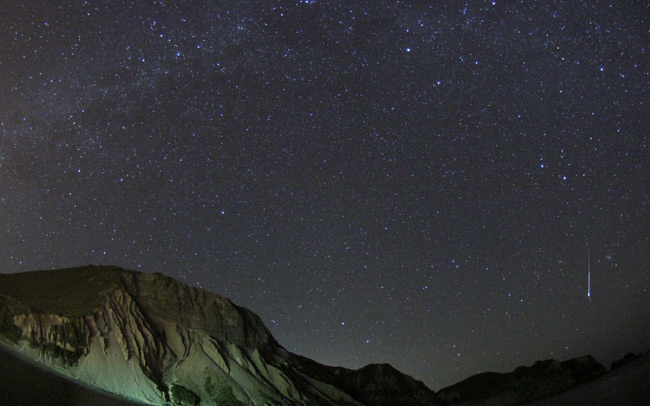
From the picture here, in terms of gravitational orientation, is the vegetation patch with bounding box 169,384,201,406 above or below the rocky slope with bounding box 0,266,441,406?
below

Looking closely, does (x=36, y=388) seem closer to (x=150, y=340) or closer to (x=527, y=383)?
(x=150, y=340)

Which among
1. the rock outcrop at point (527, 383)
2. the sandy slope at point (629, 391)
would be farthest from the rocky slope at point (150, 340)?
the rock outcrop at point (527, 383)

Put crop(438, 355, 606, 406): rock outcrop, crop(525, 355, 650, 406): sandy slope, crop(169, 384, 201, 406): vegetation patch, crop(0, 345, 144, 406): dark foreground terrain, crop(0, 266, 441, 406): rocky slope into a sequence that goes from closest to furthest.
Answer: crop(0, 345, 144, 406): dark foreground terrain
crop(0, 266, 441, 406): rocky slope
crop(169, 384, 201, 406): vegetation patch
crop(525, 355, 650, 406): sandy slope
crop(438, 355, 606, 406): rock outcrop

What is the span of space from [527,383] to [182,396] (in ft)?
289

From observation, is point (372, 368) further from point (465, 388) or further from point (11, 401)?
point (11, 401)

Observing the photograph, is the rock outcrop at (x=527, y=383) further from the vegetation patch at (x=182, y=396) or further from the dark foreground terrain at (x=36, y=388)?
the dark foreground terrain at (x=36, y=388)

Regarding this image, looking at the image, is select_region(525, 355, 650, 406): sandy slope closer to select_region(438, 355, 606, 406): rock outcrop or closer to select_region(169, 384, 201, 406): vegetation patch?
select_region(438, 355, 606, 406): rock outcrop

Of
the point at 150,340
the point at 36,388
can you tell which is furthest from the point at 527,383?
the point at 36,388

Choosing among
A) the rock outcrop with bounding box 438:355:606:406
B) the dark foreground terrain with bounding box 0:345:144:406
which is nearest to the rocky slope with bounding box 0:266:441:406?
the dark foreground terrain with bounding box 0:345:144:406

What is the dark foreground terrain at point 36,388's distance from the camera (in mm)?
28688

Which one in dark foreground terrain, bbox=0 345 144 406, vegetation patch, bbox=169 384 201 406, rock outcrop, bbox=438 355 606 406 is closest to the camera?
dark foreground terrain, bbox=0 345 144 406

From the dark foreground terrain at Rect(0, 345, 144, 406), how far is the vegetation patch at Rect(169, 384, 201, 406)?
27.6ft

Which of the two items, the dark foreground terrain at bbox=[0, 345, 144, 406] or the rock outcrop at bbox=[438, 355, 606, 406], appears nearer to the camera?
the dark foreground terrain at bbox=[0, 345, 144, 406]

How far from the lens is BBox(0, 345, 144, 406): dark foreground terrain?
94.1ft
